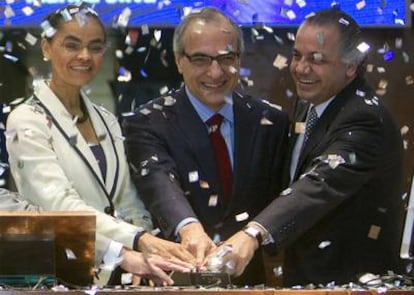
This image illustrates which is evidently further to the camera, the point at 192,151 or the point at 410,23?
the point at 410,23

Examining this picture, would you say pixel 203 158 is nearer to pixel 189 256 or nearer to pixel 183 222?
pixel 183 222

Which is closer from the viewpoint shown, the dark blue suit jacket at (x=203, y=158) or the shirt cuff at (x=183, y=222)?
the shirt cuff at (x=183, y=222)

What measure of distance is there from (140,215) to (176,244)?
0.25m

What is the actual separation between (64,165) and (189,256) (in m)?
0.36

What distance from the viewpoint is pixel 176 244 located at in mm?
1981

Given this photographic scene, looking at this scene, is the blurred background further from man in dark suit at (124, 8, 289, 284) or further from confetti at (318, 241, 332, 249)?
confetti at (318, 241, 332, 249)

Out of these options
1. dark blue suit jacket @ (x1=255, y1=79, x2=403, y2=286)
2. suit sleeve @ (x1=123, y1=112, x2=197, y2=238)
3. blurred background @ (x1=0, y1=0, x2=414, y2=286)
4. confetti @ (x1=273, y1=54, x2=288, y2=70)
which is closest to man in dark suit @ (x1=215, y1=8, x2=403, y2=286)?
dark blue suit jacket @ (x1=255, y1=79, x2=403, y2=286)

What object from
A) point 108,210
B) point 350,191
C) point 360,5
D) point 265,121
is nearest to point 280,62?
point 360,5

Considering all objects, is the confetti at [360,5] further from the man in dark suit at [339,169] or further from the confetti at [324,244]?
the confetti at [324,244]

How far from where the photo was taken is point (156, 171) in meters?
2.15

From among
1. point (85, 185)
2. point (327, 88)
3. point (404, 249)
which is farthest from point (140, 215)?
point (404, 249)

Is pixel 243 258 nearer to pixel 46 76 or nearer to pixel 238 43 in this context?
pixel 238 43

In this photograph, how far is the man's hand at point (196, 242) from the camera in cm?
193

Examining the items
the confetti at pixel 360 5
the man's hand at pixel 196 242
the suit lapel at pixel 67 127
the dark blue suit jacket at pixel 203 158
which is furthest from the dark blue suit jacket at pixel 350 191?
the confetti at pixel 360 5
